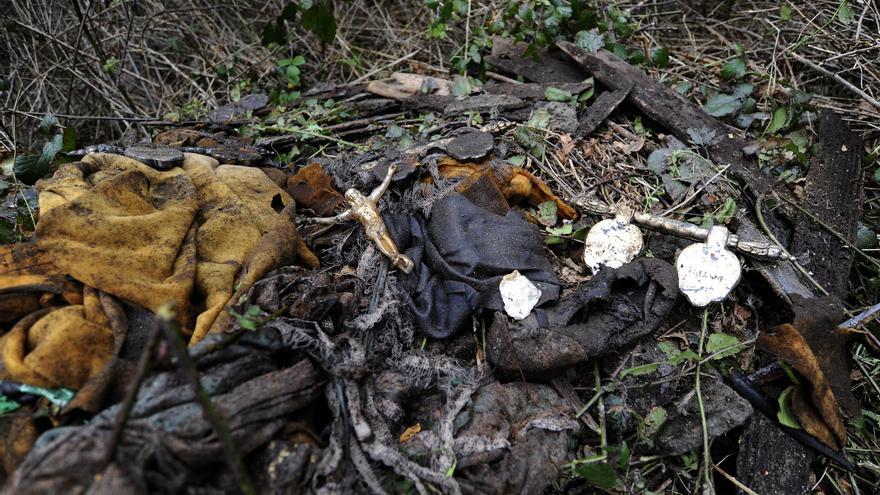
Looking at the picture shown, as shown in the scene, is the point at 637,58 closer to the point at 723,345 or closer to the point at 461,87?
the point at 461,87

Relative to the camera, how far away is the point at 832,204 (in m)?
3.08

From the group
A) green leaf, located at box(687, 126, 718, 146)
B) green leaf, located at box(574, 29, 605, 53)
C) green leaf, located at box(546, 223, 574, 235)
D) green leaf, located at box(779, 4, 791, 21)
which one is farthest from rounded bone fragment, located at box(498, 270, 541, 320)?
green leaf, located at box(779, 4, 791, 21)

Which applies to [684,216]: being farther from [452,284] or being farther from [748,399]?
[452,284]

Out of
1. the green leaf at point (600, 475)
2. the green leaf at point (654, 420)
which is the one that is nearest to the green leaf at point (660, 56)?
the green leaf at point (654, 420)

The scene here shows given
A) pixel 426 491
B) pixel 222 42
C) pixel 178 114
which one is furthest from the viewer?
pixel 222 42

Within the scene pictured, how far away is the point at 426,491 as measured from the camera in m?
1.99

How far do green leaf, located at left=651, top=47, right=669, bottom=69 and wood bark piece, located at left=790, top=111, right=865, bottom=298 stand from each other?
1.10 m

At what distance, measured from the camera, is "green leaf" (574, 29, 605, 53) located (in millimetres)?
3980

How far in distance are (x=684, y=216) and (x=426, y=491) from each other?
81.7 inches

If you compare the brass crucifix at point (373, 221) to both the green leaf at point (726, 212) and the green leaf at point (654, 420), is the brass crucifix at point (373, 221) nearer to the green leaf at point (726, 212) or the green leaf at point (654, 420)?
the green leaf at point (654, 420)

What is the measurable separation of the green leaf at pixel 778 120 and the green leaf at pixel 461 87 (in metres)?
2.00

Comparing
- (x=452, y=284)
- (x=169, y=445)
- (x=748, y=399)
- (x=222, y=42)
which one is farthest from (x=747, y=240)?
(x=222, y=42)

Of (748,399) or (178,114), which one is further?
(178,114)

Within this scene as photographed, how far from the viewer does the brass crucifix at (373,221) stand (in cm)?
266
